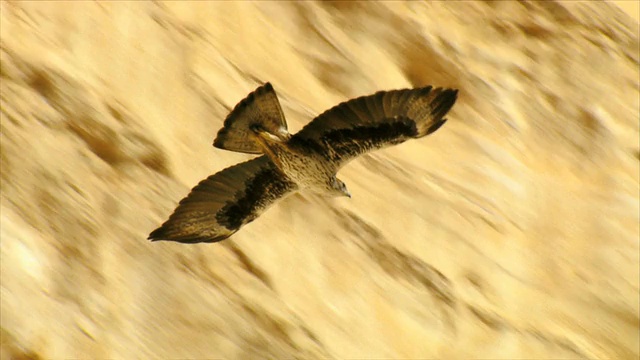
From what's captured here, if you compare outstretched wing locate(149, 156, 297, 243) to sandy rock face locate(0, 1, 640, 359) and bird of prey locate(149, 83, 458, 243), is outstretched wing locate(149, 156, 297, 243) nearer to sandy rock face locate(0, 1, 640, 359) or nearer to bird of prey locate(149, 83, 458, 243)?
bird of prey locate(149, 83, 458, 243)

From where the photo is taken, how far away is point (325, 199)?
2.82 metres

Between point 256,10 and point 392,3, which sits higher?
point 392,3

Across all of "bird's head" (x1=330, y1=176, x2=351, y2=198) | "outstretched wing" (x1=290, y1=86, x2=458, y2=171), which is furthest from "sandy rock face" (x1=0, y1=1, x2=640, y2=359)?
"outstretched wing" (x1=290, y1=86, x2=458, y2=171)

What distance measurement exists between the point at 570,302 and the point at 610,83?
747mm

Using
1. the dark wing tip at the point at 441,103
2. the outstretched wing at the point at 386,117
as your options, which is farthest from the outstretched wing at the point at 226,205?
the dark wing tip at the point at 441,103

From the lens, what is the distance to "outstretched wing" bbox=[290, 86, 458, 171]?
187 centimetres

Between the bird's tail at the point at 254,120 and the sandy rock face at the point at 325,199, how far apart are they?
70 centimetres

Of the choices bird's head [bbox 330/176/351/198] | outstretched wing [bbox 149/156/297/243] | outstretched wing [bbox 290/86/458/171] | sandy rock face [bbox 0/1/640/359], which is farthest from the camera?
sandy rock face [bbox 0/1/640/359]

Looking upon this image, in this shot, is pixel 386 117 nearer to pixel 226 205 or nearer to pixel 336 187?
pixel 336 187

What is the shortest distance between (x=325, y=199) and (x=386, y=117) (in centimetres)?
96

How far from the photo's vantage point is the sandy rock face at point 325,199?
2609 millimetres

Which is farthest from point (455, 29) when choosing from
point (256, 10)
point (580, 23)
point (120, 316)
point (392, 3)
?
point (120, 316)

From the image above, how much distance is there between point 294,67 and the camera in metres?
2.86

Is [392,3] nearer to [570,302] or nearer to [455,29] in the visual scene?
[455,29]
